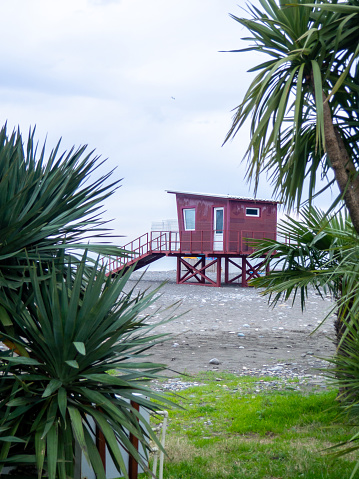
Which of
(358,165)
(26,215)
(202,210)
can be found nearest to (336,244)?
(358,165)

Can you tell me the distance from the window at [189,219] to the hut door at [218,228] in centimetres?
129

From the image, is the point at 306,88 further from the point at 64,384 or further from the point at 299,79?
the point at 64,384

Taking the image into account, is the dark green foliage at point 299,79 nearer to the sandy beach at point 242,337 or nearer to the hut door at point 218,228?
the sandy beach at point 242,337

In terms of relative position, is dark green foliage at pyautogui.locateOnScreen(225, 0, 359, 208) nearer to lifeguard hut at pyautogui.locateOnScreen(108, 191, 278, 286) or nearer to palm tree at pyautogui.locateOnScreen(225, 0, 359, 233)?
palm tree at pyautogui.locateOnScreen(225, 0, 359, 233)

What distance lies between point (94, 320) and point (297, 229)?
184 inches

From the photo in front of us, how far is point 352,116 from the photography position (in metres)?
6.15

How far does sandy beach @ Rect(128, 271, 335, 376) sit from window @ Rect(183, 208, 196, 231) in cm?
524

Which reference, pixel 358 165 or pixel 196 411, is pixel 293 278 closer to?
pixel 358 165

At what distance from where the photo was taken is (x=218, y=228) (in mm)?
28062

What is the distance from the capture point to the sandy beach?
11.5 m

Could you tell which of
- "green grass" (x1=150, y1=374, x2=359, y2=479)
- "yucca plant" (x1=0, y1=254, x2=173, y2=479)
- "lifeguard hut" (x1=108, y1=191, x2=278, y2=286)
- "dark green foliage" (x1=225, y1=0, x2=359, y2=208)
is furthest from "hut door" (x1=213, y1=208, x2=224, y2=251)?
"yucca plant" (x1=0, y1=254, x2=173, y2=479)

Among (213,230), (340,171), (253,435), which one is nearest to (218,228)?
(213,230)

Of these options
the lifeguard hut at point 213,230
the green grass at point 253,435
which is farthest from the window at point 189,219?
the green grass at point 253,435

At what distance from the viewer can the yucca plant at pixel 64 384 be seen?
306 centimetres
